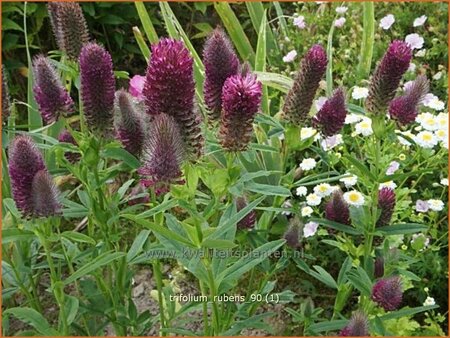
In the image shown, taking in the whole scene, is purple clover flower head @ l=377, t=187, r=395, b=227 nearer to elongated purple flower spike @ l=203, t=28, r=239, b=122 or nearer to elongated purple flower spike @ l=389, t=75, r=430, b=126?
elongated purple flower spike @ l=389, t=75, r=430, b=126

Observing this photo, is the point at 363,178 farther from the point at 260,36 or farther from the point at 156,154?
the point at 260,36

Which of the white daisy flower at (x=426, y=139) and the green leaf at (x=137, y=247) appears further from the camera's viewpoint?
the white daisy flower at (x=426, y=139)

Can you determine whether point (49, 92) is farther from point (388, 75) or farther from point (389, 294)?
point (389, 294)

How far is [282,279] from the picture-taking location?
8.41 feet

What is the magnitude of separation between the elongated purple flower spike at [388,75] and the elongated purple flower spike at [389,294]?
1.30 feet

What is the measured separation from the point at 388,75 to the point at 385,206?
13.7 inches

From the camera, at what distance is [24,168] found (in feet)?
4.55

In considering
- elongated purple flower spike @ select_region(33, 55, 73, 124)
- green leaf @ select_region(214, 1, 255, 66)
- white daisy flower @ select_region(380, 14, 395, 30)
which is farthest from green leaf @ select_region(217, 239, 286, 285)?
white daisy flower @ select_region(380, 14, 395, 30)

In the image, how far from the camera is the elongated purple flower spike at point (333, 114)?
1.61m

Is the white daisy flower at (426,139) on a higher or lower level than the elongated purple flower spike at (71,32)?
lower

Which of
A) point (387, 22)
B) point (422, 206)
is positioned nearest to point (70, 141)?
point (422, 206)

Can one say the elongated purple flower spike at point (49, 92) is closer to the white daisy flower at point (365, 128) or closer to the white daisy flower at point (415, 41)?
the white daisy flower at point (365, 128)

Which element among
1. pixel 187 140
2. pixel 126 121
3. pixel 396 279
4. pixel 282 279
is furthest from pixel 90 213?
pixel 282 279

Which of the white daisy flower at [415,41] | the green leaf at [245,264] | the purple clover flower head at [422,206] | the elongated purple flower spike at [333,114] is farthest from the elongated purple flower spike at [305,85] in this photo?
the white daisy flower at [415,41]
